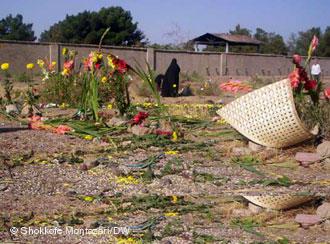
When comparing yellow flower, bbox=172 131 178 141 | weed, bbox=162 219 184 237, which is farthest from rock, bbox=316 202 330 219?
yellow flower, bbox=172 131 178 141

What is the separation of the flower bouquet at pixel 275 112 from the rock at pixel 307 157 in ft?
0.76

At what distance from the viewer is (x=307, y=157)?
22.9 feet

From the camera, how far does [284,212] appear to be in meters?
5.14

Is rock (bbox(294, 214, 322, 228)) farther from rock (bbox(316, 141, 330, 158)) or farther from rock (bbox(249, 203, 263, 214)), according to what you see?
rock (bbox(316, 141, 330, 158))

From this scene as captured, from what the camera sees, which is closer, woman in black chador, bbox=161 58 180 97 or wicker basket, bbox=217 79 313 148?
wicker basket, bbox=217 79 313 148

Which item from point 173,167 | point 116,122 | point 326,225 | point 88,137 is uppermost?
point 116,122

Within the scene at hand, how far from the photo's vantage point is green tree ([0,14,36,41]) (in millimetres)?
68500

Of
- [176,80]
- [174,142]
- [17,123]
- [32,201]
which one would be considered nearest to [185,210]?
[32,201]

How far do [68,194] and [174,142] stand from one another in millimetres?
2486

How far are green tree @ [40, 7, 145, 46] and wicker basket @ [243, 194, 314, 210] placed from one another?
5597 cm

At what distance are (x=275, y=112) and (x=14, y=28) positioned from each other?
65.8 metres

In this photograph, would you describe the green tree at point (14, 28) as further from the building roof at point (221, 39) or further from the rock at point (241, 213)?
the rock at point (241, 213)

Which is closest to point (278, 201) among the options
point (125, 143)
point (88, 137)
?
point (125, 143)

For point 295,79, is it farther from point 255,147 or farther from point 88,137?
point 88,137
